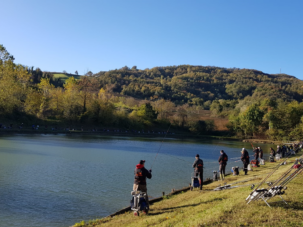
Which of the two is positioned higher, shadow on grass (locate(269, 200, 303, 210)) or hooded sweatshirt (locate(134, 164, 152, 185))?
hooded sweatshirt (locate(134, 164, 152, 185))

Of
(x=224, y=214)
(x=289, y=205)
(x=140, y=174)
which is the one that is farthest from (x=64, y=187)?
(x=289, y=205)

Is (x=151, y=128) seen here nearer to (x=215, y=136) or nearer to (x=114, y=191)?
(x=215, y=136)

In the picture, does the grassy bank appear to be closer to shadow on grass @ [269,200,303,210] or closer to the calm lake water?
shadow on grass @ [269,200,303,210]

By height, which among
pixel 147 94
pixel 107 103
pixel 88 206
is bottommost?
pixel 88 206

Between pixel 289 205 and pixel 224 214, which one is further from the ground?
pixel 289 205

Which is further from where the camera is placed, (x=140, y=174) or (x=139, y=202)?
(x=140, y=174)

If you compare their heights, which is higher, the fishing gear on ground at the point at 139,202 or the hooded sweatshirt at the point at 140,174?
the hooded sweatshirt at the point at 140,174

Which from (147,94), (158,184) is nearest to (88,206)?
(158,184)

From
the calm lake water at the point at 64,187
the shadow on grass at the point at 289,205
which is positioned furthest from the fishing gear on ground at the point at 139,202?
the shadow on grass at the point at 289,205

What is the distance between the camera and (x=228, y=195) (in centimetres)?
1108

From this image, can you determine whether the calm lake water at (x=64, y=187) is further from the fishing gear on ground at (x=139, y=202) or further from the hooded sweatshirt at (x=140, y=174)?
the hooded sweatshirt at (x=140, y=174)

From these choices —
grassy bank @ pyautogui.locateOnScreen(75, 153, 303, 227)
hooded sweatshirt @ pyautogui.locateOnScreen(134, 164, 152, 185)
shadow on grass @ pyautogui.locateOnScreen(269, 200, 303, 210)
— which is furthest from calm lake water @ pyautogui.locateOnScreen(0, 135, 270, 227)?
shadow on grass @ pyautogui.locateOnScreen(269, 200, 303, 210)

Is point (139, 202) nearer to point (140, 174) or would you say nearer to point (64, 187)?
point (140, 174)

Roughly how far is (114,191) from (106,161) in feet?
39.0
